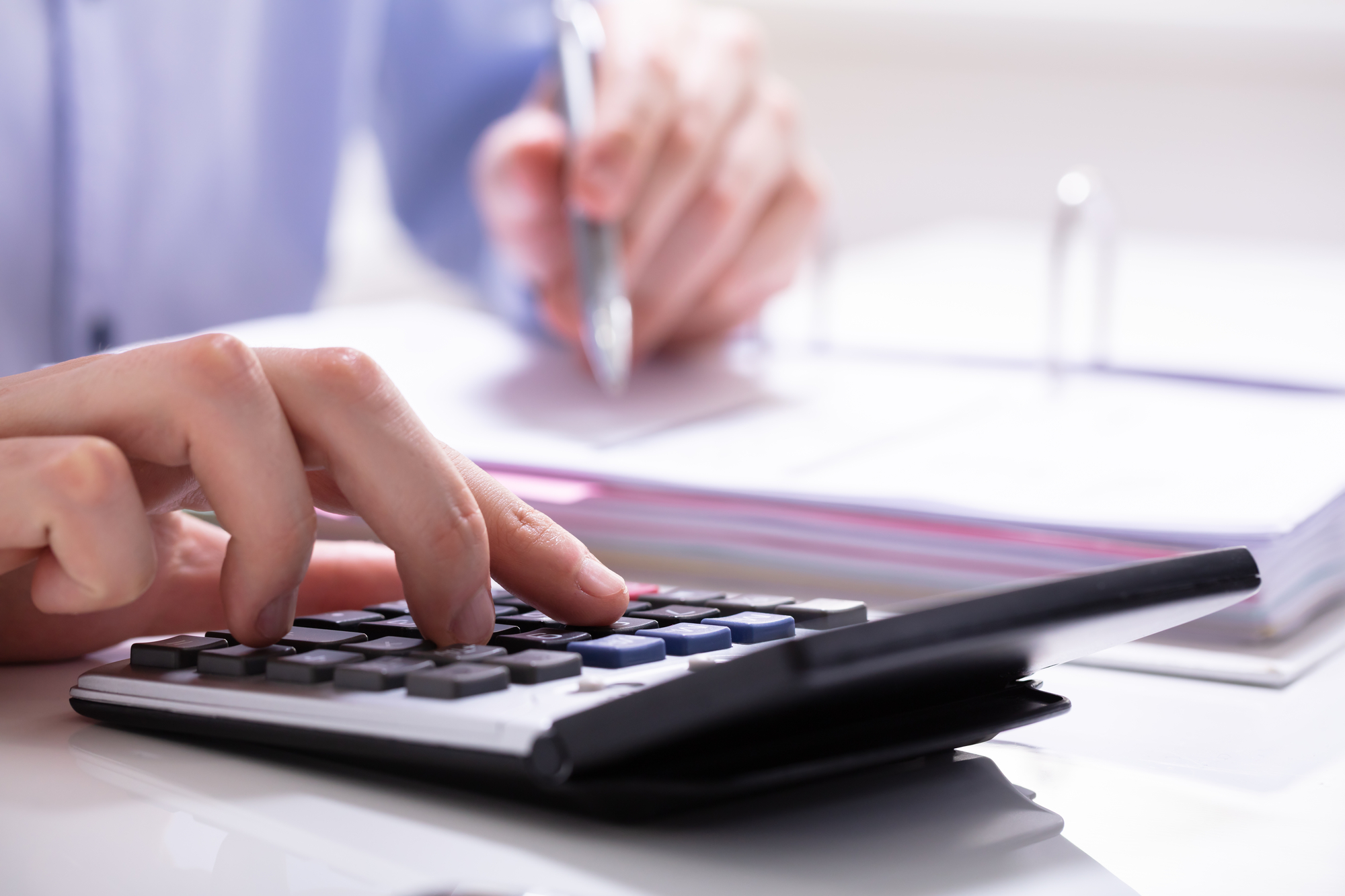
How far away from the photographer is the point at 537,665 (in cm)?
30

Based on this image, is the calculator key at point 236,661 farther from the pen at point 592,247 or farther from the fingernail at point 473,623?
the pen at point 592,247

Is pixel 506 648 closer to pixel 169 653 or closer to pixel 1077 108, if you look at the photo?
pixel 169 653

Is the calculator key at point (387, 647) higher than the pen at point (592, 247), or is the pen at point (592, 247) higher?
the pen at point (592, 247)

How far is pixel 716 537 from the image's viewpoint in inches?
19.5

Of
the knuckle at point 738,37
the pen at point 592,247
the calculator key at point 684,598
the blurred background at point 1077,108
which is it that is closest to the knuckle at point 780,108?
the knuckle at point 738,37

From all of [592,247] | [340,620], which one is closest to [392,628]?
[340,620]

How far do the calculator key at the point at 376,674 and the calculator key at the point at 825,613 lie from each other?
0.36ft

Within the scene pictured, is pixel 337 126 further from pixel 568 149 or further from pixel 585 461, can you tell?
pixel 585 461

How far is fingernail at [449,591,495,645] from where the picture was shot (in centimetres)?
34

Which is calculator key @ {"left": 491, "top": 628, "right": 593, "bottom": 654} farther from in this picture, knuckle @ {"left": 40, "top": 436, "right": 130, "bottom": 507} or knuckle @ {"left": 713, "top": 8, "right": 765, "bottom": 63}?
knuckle @ {"left": 713, "top": 8, "right": 765, "bottom": 63}

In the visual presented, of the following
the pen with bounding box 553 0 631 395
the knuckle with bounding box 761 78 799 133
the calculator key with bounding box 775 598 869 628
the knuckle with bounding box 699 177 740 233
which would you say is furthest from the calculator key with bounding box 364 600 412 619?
the knuckle with bounding box 761 78 799 133

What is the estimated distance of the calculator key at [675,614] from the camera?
1.18 feet

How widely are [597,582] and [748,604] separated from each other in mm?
48

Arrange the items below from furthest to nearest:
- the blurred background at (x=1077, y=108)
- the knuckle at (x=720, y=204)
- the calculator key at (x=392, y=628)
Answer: the blurred background at (x=1077, y=108) → the knuckle at (x=720, y=204) → the calculator key at (x=392, y=628)
